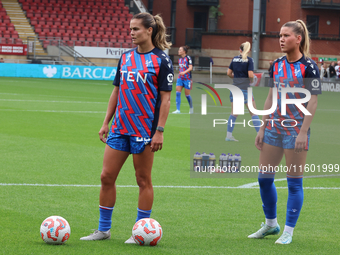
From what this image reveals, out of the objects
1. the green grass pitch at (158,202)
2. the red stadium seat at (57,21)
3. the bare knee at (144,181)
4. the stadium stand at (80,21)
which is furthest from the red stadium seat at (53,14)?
the bare knee at (144,181)

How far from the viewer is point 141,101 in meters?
4.51

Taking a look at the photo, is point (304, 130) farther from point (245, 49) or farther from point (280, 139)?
point (245, 49)

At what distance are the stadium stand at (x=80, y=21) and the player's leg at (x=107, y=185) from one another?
107 ft

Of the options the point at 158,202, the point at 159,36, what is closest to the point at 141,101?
the point at 159,36

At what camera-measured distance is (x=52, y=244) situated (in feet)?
14.8

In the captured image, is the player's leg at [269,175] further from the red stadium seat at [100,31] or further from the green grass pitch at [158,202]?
the red stadium seat at [100,31]

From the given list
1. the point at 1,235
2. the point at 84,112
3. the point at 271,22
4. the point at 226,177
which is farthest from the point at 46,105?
the point at 271,22

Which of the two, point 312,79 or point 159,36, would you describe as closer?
point 312,79

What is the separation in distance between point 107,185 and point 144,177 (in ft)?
1.09

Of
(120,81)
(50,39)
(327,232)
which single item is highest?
(50,39)

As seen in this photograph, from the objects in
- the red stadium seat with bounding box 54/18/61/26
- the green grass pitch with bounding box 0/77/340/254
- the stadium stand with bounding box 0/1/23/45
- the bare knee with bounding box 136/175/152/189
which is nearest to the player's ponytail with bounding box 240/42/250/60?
the green grass pitch with bounding box 0/77/340/254

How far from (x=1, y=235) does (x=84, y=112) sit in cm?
1167

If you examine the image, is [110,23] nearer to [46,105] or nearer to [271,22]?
[271,22]

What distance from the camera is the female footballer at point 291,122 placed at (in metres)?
4.53
